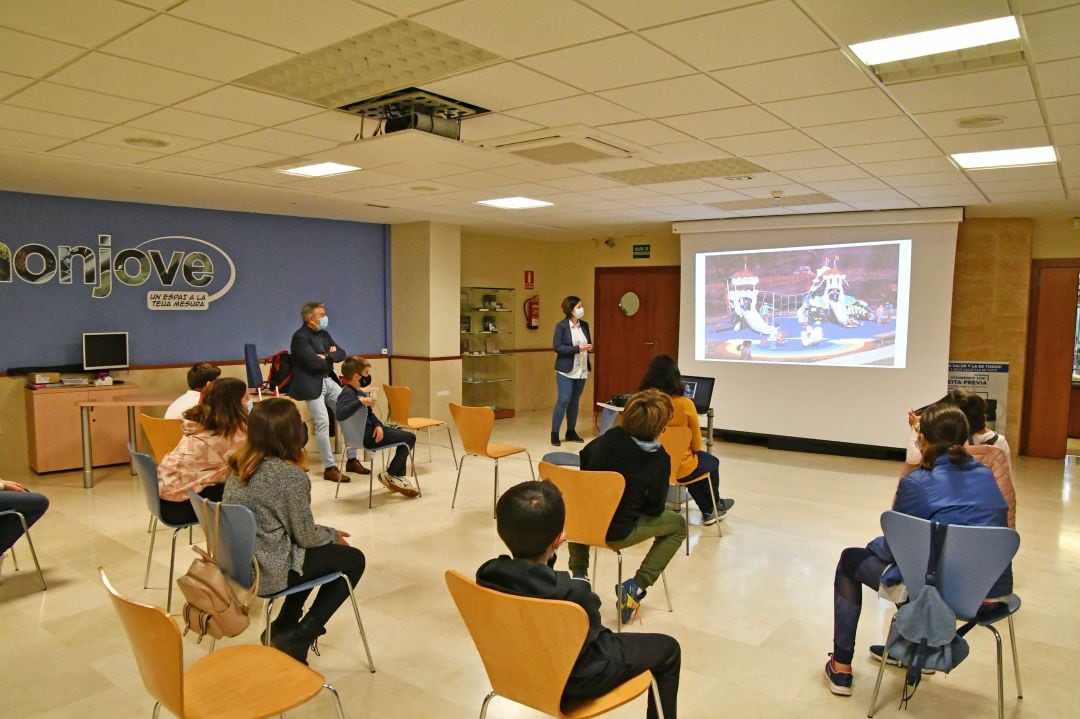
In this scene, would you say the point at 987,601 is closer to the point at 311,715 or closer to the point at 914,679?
the point at 914,679

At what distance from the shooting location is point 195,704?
6.75 feet

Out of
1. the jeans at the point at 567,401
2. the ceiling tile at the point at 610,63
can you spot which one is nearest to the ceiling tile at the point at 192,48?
the ceiling tile at the point at 610,63

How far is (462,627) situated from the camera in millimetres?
3547

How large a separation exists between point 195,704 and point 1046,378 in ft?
28.8

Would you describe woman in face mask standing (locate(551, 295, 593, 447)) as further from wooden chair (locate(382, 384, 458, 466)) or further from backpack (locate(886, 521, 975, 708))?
backpack (locate(886, 521, 975, 708))

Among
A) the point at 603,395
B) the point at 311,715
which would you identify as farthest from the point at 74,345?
the point at 603,395

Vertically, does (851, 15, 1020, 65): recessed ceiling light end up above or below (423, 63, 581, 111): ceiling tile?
above

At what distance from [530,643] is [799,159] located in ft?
13.6

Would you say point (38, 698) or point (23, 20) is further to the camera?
point (38, 698)

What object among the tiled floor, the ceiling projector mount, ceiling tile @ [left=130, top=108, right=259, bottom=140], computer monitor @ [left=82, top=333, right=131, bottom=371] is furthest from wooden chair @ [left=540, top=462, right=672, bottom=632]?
computer monitor @ [left=82, top=333, right=131, bottom=371]

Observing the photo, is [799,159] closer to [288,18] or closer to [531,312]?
[288,18]

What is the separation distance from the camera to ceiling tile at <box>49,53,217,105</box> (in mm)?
3068

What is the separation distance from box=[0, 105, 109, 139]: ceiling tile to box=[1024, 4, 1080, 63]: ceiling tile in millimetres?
4543

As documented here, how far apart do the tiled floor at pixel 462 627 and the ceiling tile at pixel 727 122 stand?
2625mm
